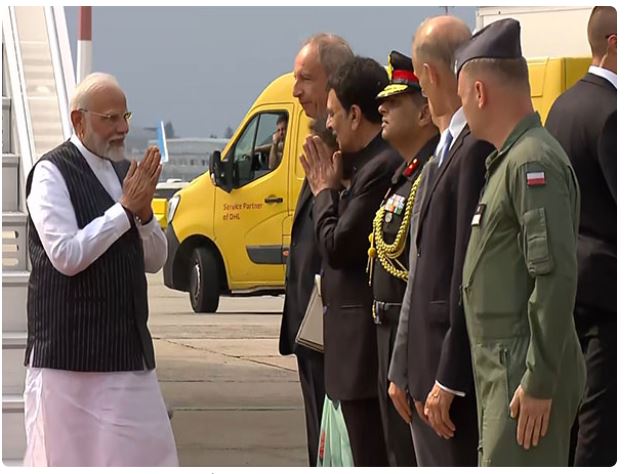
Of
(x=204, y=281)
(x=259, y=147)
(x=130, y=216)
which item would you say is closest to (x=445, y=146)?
(x=130, y=216)

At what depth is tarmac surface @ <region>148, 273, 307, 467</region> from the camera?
360 inches

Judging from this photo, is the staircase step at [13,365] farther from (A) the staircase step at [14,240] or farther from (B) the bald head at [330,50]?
(B) the bald head at [330,50]

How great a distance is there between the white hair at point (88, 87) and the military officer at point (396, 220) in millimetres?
1040

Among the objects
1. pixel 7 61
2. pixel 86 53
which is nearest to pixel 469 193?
pixel 7 61

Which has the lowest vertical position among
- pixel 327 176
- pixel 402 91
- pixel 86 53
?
pixel 86 53

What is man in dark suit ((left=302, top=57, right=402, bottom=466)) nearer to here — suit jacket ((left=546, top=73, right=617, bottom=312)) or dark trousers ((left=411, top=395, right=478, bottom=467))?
suit jacket ((left=546, top=73, right=617, bottom=312))

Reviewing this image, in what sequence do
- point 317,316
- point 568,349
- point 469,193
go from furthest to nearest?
point 317,316 < point 469,193 < point 568,349

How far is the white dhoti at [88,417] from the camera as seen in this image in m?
5.61

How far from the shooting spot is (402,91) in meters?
5.40

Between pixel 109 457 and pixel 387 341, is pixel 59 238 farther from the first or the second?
pixel 387 341

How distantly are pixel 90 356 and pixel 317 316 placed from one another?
3.08ft

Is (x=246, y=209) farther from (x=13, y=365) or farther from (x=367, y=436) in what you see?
(x=367, y=436)

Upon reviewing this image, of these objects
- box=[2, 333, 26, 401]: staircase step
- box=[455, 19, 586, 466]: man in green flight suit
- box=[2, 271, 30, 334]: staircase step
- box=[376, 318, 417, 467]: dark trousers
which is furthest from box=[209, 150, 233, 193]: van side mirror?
box=[455, 19, 586, 466]: man in green flight suit

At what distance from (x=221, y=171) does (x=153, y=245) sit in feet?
38.3
